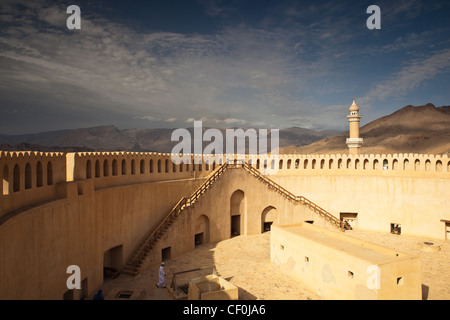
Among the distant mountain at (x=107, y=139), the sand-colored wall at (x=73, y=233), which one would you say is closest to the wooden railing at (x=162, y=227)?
the sand-colored wall at (x=73, y=233)

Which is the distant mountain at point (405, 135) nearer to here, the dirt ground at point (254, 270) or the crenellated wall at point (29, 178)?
the dirt ground at point (254, 270)

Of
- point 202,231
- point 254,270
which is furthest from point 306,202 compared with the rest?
point 254,270

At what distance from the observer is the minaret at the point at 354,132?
106ft

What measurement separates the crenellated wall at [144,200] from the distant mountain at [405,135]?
1092 inches

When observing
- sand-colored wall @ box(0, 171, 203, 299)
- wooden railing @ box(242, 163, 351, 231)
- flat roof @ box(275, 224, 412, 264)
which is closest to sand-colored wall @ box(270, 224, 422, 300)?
flat roof @ box(275, 224, 412, 264)

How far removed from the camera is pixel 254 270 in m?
18.6

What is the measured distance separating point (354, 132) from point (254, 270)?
20979 mm

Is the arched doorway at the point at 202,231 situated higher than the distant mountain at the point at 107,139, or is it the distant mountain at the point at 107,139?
the distant mountain at the point at 107,139

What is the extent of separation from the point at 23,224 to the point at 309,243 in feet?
41.8

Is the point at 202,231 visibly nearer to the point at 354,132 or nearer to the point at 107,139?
the point at 354,132
